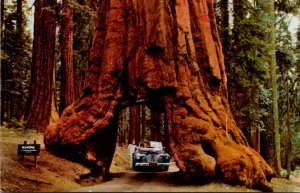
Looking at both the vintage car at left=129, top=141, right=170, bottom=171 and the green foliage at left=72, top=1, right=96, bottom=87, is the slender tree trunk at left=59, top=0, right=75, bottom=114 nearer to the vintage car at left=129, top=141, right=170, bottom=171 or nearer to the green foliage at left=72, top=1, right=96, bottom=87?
the green foliage at left=72, top=1, right=96, bottom=87

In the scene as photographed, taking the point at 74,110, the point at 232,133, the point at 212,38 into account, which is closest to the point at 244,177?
the point at 232,133

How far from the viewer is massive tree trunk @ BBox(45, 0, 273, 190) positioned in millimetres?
14008

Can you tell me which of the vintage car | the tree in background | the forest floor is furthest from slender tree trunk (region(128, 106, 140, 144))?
the forest floor

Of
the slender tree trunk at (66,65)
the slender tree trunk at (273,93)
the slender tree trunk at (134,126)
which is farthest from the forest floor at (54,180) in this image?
the slender tree trunk at (134,126)

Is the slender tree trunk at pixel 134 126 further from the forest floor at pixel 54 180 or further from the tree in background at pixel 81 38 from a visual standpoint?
the forest floor at pixel 54 180

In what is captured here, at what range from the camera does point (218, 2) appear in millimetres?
24641

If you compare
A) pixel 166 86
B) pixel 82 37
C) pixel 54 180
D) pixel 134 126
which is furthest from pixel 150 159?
pixel 134 126

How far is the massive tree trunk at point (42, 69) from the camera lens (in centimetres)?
1961

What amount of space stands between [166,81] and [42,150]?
613 centimetres

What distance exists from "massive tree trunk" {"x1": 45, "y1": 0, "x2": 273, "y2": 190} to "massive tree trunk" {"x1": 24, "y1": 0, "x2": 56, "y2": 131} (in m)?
2.57

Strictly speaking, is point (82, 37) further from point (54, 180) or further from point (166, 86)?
point (54, 180)

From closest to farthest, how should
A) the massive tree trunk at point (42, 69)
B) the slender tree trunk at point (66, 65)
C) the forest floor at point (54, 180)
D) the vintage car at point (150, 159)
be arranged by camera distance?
the forest floor at point (54, 180), the massive tree trunk at point (42, 69), the vintage car at point (150, 159), the slender tree trunk at point (66, 65)

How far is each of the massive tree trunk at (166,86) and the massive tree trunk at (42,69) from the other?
101 inches

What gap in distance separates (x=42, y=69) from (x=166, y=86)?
7.68 metres
